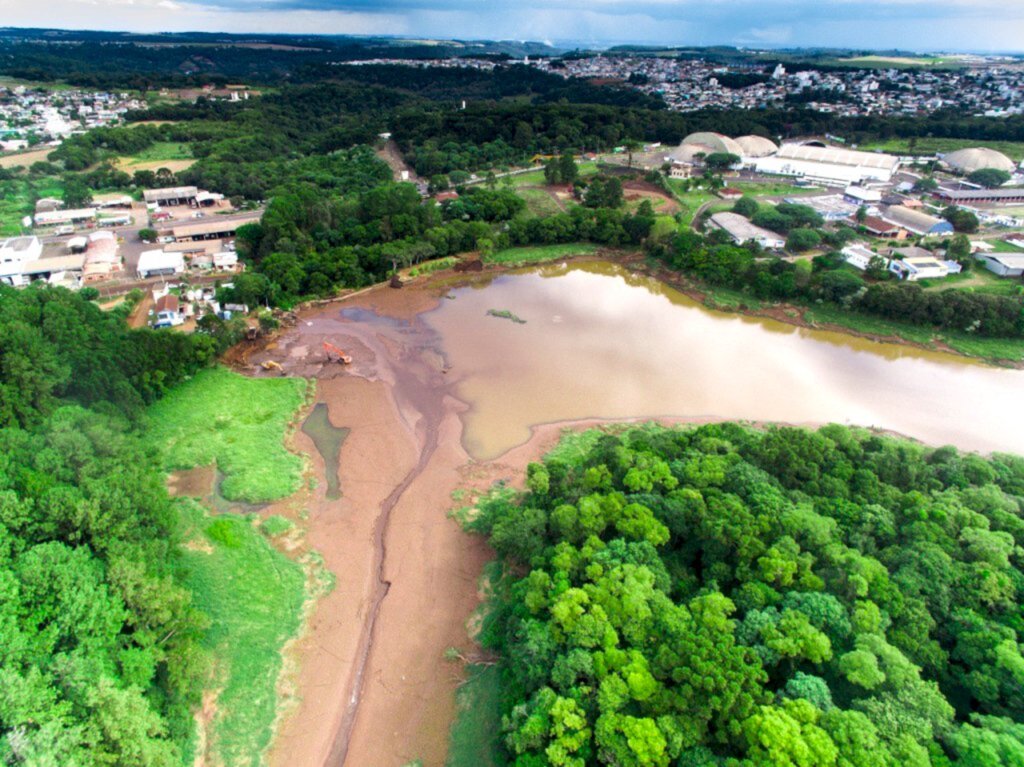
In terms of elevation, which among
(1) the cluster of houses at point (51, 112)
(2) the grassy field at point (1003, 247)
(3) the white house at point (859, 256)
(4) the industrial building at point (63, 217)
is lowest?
(2) the grassy field at point (1003, 247)

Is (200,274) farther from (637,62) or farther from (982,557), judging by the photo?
(637,62)

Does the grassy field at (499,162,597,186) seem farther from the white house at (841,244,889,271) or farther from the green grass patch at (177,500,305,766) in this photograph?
the green grass patch at (177,500,305,766)

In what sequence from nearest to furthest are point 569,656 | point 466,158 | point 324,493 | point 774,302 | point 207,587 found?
point 569,656
point 207,587
point 324,493
point 774,302
point 466,158

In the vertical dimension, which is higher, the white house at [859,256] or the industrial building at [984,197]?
the industrial building at [984,197]

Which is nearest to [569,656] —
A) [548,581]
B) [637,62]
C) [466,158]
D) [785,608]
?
[548,581]

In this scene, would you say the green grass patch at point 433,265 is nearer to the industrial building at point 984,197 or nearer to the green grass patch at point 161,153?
the green grass patch at point 161,153

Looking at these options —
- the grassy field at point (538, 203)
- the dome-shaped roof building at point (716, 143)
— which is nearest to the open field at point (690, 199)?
the dome-shaped roof building at point (716, 143)
